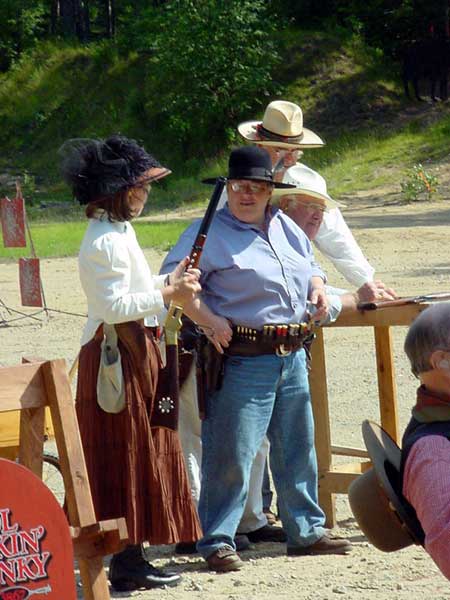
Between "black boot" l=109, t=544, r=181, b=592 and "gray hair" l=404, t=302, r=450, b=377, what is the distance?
2.23 m

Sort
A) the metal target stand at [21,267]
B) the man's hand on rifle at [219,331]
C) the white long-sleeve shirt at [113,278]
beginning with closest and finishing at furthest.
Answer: the white long-sleeve shirt at [113,278], the man's hand on rifle at [219,331], the metal target stand at [21,267]

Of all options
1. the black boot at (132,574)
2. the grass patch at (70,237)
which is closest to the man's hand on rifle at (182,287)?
the black boot at (132,574)

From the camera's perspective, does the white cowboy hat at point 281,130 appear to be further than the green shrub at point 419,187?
No

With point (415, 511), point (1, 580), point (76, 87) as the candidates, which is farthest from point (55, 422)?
point (76, 87)

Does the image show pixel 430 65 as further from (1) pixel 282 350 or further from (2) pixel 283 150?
(1) pixel 282 350

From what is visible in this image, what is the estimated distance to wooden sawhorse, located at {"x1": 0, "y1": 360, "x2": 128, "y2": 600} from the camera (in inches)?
144

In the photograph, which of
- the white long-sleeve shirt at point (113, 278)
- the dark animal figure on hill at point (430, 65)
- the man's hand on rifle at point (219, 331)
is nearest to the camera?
the white long-sleeve shirt at point (113, 278)

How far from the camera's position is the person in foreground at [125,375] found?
4.93 m

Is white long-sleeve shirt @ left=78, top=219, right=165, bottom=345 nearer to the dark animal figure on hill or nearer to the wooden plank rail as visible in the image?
the wooden plank rail

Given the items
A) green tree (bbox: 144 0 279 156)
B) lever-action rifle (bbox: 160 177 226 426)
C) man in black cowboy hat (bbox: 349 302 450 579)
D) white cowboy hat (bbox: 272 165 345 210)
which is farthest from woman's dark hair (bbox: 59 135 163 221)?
green tree (bbox: 144 0 279 156)

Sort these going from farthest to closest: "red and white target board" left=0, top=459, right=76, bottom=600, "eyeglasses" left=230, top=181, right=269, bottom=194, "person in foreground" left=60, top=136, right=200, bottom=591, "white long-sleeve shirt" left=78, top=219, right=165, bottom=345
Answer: "eyeglasses" left=230, top=181, right=269, bottom=194, "person in foreground" left=60, top=136, right=200, bottom=591, "white long-sleeve shirt" left=78, top=219, right=165, bottom=345, "red and white target board" left=0, top=459, right=76, bottom=600

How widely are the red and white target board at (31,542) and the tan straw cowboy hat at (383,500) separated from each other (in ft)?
2.66

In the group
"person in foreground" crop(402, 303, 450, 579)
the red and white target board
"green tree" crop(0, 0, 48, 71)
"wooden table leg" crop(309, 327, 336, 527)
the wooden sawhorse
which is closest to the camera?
"person in foreground" crop(402, 303, 450, 579)

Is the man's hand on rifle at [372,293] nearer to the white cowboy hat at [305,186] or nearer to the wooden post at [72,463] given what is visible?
the white cowboy hat at [305,186]
